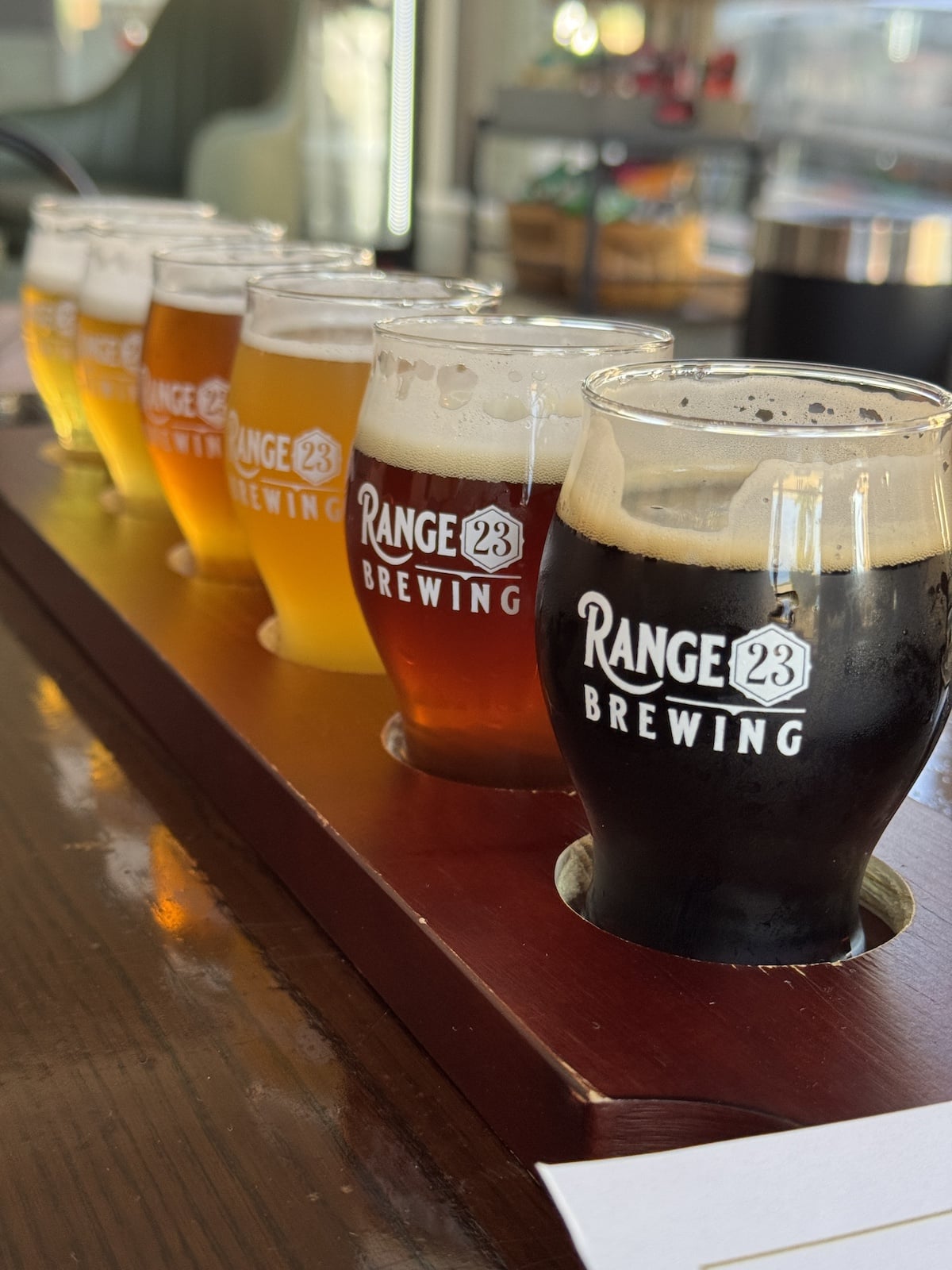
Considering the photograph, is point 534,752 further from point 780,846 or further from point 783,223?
point 783,223

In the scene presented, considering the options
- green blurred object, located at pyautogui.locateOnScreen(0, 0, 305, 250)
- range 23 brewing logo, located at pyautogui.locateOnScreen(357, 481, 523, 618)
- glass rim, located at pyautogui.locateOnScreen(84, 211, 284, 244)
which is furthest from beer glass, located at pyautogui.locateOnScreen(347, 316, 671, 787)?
green blurred object, located at pyautogui.locateOnScreen(0, 0, 305, 250)

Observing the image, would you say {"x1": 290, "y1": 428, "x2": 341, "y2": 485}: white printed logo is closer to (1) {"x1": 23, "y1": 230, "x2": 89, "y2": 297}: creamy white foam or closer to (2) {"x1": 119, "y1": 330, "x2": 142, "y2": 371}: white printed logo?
(2) {"x1": 119, "y1": 330, "x2": 142, "y2": 371}: white printed logo

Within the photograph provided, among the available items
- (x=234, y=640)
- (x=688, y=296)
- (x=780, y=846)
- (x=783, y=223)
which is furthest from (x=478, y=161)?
(x=780, y=846)

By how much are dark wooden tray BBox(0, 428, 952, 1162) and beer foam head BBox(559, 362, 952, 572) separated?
5.8 inches

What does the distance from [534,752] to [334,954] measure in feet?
A: 0.46

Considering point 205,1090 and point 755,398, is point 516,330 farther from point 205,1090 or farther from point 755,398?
point 205,1090

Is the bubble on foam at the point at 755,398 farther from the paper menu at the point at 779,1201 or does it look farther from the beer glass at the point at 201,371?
the beer glass at the point at 201,371

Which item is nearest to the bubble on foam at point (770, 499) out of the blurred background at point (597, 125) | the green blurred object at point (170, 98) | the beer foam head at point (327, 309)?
the beer foam head at point (327, 309)

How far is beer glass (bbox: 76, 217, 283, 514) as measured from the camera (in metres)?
1.07

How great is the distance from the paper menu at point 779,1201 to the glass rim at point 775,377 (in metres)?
0.21

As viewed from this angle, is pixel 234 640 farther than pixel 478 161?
No

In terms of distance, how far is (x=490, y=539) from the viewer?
2.15 ft

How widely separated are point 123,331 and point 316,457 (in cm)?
35

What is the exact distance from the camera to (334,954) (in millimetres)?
616
